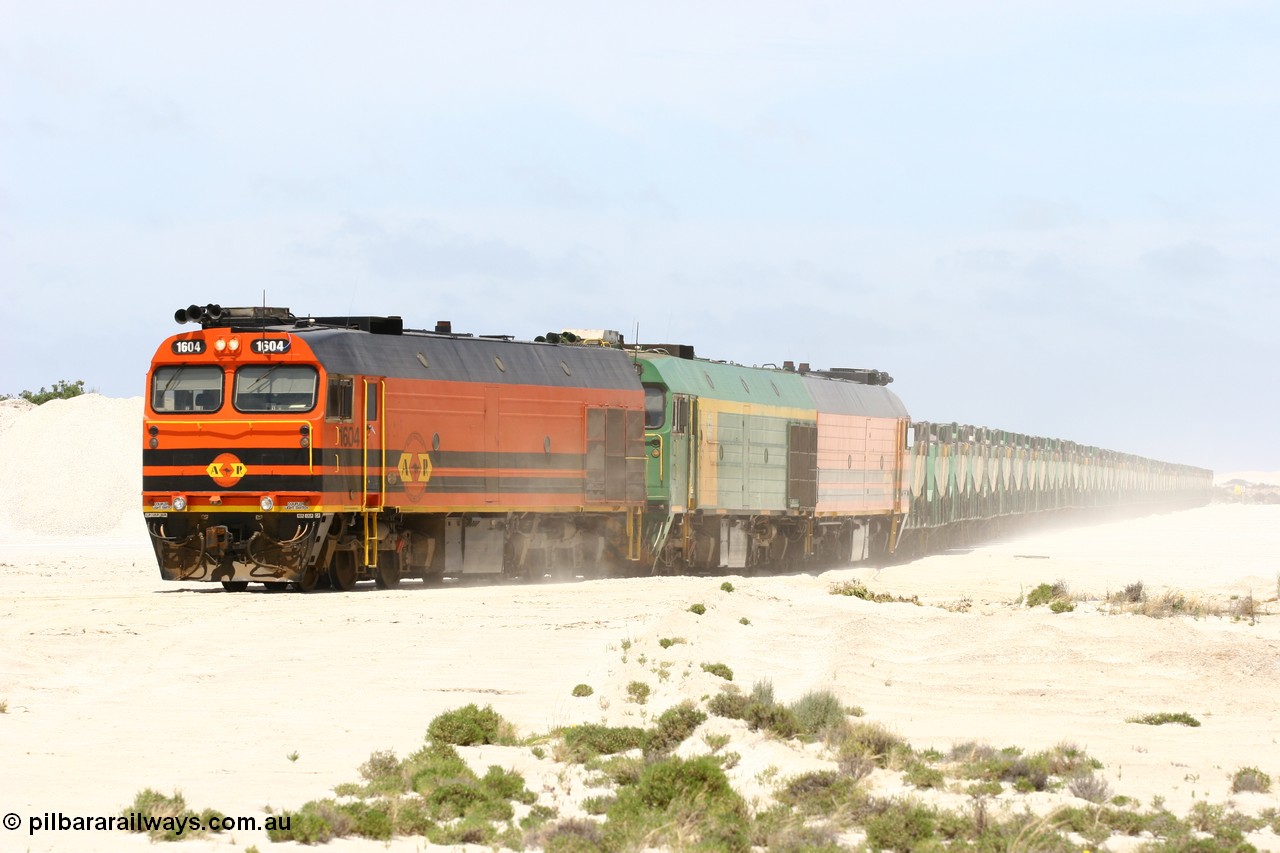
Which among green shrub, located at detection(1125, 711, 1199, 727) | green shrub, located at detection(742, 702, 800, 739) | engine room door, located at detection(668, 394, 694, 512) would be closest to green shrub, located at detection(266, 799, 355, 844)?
green shrub, located at detection(742, 702, 800, 739)

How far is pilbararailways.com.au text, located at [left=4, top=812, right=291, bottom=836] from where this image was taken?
12.9 metres

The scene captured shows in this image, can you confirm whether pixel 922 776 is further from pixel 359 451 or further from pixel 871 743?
pixel 359 451

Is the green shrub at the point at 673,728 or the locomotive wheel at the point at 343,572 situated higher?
the locomotive wheel at the point at 343,572

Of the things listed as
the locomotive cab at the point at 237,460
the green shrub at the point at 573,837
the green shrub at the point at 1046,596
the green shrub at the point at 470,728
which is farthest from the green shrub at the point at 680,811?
the green shrub at the point at 1046,596

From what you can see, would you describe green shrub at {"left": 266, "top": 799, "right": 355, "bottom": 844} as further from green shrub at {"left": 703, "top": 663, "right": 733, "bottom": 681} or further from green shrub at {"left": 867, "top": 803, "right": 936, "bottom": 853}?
green shrub at {"left": 703, "top": 663, "right": 733, "bottom": 681}

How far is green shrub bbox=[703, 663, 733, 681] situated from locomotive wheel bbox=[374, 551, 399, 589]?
9.99 metres

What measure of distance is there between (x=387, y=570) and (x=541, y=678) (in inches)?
384

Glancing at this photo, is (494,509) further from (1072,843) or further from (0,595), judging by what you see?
(1072,843)

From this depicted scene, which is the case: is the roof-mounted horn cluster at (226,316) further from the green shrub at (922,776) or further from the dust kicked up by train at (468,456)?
the green shrub at (922,776)

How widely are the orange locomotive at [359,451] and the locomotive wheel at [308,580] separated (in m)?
0.04

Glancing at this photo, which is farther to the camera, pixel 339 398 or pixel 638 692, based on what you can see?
pixel 339 398

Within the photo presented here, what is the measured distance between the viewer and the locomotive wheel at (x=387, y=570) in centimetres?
3062

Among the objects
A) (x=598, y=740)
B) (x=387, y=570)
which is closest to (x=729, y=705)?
(x=598, y=740)

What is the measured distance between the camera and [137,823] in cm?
1308
